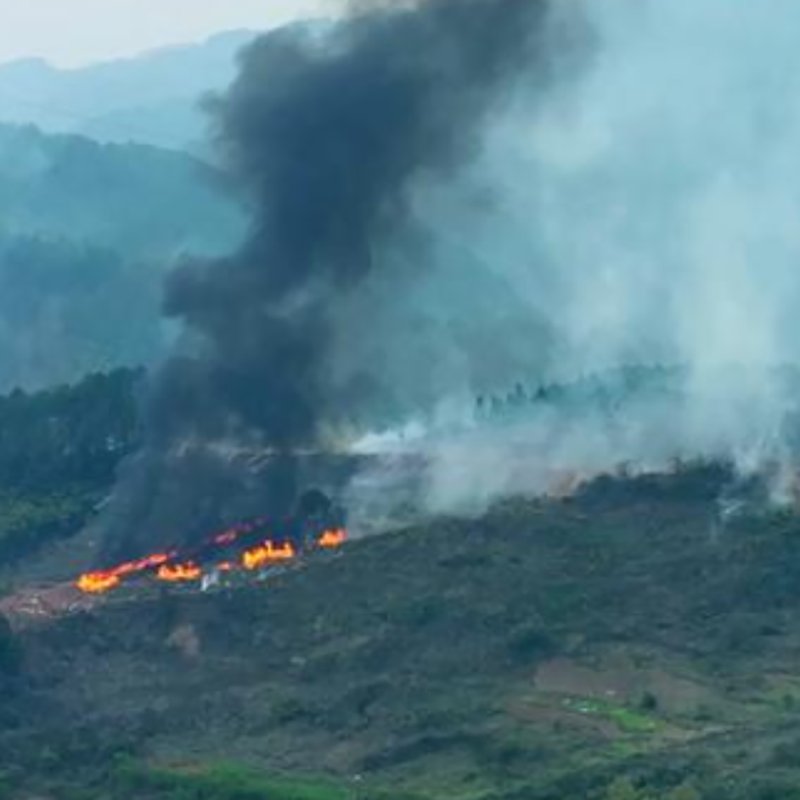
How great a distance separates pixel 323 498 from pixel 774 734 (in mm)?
27242

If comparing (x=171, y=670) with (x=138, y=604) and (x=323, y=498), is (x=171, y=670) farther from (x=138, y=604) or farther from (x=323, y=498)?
(x=323, y=498)

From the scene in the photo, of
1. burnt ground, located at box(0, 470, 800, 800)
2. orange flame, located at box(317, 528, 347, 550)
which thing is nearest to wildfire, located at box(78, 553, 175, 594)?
burnt ground, located at box(0, 470, 800, 800)

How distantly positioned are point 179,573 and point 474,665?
14963 millimetres

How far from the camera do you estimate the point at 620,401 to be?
81688mm

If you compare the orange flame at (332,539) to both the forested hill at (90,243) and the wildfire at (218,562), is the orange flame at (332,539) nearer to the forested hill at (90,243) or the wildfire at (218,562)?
the wildfire at (218,562)

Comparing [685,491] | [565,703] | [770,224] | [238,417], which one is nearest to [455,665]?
[565,703]

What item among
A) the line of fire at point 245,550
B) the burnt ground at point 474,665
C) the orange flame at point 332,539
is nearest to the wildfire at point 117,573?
the line of fire at point 245,550

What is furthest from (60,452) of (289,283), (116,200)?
(116,200)

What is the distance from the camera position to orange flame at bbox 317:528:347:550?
226 feet

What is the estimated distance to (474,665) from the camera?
5769 centimetres

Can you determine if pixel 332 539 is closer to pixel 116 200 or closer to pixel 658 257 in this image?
pixel 658 257

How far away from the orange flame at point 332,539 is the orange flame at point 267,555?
3.41 feet

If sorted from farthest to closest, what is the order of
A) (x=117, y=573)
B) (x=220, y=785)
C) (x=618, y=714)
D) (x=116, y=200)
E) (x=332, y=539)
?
(x=116, y=200) → (x=117, y=573) → (x=332, y=539) → (x=618, y=714) → (x=220, y=785)

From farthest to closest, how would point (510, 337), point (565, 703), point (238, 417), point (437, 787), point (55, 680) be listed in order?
point (510, 337) → point (238, 417) → point (55, 680) → point (565, 703) → point (437, 787)
